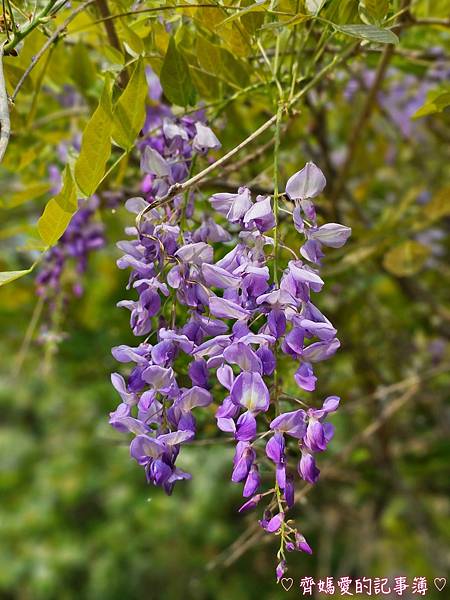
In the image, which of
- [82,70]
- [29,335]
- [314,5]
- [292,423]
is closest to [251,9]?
[314,5]

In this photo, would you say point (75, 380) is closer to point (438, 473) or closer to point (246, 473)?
point (438, 473)

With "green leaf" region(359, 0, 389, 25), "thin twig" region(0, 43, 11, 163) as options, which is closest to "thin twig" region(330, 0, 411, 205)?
"green leaf" region(359, 0, 389, 25)

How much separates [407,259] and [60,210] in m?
0.61

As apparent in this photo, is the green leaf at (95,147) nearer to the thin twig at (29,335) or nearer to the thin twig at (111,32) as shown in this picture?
the thin twig at (111,32)

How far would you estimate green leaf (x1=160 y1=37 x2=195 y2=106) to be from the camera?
644 mm

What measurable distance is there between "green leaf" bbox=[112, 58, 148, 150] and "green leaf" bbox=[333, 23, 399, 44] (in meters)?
0.15

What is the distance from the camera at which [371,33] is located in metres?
0.55

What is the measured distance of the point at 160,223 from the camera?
57 cm

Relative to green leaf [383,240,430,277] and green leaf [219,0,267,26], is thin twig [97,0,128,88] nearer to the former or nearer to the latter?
green leaf [219,0,267,26]

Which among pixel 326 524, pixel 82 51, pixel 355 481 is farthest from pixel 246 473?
pixel 326 524

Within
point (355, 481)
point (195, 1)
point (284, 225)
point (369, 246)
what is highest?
point (195, 1)

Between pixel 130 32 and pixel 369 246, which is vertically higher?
pixel 130 32

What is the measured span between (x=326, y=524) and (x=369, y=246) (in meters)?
1.16

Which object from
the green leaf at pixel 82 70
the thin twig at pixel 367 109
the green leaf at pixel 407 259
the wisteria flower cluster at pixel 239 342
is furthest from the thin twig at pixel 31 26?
the green leaf at pixel 407 259
